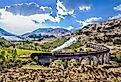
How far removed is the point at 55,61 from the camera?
145 metres

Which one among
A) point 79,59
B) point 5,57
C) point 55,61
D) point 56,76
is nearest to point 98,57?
point 79,59

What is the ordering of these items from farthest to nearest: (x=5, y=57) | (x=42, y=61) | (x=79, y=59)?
1. (x=5, y=57)
2. (x=79, y=59)
3. (x=42, y=61)

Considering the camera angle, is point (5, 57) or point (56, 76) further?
point (5, 57)

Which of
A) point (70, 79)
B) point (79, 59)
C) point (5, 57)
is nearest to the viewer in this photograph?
point (70, 79)

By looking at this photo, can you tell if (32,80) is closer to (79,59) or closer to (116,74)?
(116,74)

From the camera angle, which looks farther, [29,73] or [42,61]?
[42,61]

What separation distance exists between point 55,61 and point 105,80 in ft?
171

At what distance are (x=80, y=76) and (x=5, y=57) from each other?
268 ft

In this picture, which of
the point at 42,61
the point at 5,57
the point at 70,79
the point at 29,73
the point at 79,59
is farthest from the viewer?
the point at 5,57

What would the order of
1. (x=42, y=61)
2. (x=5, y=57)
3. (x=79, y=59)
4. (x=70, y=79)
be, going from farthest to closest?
(x=5, y=57) → (x=79, y=59) → (x=42, y=61) → (x=70, y=79)

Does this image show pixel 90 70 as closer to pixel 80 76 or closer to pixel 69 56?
pixel 80 76

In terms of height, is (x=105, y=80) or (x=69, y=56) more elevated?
(x=69, y=56)

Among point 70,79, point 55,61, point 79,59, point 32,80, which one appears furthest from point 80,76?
point 79,59

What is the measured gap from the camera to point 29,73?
104 metres
